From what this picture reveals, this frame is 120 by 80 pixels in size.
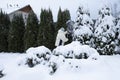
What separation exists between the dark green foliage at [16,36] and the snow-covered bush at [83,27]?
16.6 feet

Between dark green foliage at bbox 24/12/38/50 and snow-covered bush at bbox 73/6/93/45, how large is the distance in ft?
12.0

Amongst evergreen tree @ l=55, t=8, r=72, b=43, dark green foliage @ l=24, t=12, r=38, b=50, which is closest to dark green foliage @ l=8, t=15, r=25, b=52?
dark green foliage @ l=24, t=12, r=38, b=50

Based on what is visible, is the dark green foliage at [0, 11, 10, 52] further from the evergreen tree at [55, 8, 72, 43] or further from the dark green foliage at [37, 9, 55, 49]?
the evergreen tree at [55, 8, 72, 43]

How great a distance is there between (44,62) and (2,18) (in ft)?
48.1

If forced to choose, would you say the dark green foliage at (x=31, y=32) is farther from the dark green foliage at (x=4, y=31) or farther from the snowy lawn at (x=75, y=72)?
the snowy lawn at (x=75, y=72)

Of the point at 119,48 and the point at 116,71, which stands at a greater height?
the point at 119,48

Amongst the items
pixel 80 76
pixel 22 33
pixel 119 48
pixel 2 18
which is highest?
pixel 2 18

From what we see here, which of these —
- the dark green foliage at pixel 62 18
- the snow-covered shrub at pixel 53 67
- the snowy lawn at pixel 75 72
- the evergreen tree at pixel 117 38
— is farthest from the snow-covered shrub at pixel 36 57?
the dark green foliage at pixel 62 18

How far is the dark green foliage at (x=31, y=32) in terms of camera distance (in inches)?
878

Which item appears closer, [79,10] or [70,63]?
[70,63]

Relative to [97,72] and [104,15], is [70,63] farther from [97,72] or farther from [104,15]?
[104,15]

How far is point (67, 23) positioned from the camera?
72.2ft

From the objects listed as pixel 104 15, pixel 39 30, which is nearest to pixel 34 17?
pixel 39 30

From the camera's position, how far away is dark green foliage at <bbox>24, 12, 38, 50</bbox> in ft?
73.2
